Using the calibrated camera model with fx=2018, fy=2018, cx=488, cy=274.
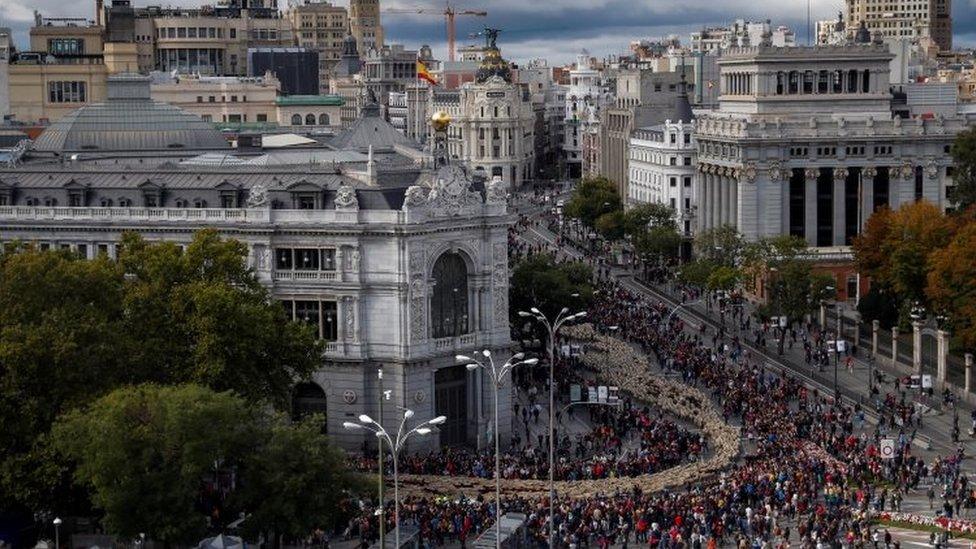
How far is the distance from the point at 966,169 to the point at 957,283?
2770 centimetres

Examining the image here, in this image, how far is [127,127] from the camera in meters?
128

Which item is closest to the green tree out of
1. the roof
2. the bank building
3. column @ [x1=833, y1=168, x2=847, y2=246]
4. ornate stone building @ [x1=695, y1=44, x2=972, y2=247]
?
the bank building

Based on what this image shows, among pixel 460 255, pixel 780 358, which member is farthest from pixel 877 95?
pixel 460 255

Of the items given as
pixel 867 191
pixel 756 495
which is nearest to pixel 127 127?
pixel 756 495

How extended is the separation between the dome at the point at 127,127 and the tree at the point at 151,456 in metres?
53.2

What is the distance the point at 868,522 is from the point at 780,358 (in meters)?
43.9

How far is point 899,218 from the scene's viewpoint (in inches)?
5187

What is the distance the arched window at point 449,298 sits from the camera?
99.3 m

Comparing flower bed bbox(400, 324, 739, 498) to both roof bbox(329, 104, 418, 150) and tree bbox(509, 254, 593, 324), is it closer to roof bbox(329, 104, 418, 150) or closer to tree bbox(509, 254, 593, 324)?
tree bbox(509, 254, 593, 324)

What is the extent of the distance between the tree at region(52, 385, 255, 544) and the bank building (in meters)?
22.4

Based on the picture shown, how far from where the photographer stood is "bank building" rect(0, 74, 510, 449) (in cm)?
9762

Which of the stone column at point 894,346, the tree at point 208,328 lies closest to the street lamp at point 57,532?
the tree at point 208,328

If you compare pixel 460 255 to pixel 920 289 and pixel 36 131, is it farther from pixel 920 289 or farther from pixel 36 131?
pixel 36 131

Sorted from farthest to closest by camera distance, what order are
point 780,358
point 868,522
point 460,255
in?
point 780,358 → point 460,255 → point 868,522
